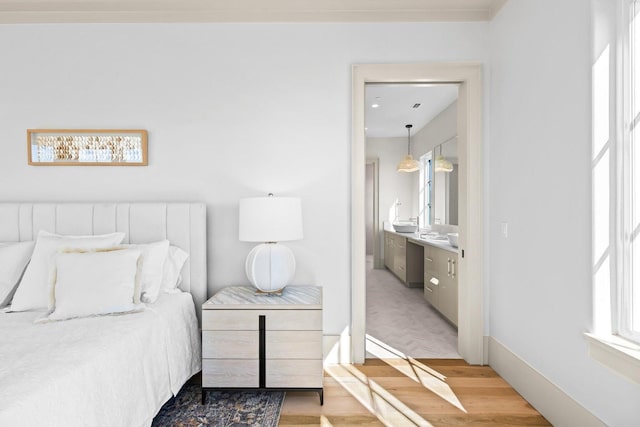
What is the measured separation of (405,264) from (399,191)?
90.3 inches

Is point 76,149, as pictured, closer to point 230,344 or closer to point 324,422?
point 230,344

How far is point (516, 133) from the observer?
7.72ft

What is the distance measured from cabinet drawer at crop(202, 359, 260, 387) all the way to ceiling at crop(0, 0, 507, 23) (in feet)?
7.89

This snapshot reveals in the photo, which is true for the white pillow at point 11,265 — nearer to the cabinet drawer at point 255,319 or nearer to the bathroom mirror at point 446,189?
the cabinet drawer at point 255,319

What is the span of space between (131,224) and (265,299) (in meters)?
1.15

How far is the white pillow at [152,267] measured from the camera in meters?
2.23

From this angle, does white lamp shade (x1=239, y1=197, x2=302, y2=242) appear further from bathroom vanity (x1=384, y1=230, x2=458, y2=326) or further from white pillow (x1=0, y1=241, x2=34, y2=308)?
bathroom vanity (x1=384, y1=230, x2=458, y2=326)

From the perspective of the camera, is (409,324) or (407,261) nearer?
(409,324)

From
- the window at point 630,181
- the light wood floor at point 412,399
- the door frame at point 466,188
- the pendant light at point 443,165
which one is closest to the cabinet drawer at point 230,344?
the light wood floor at point 412,399

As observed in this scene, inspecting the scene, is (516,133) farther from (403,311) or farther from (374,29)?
(403,311)

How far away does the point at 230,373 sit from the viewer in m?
2.17

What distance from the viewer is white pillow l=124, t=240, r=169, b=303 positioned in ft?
7.32

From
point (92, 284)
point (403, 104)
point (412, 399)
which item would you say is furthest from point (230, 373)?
point (403, 104)

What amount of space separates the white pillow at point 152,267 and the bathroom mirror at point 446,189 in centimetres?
358
